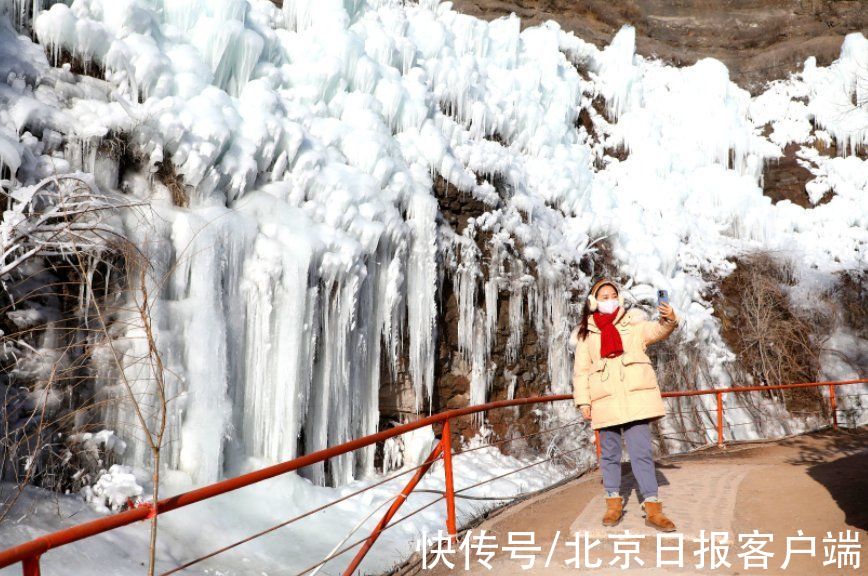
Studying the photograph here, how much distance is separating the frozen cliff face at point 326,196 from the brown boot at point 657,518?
3.65m

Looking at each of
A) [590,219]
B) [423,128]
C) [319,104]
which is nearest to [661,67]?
[590,219]

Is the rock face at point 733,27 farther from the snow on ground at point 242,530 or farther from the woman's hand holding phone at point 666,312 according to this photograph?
the woman's hand holding phone at point 666,312

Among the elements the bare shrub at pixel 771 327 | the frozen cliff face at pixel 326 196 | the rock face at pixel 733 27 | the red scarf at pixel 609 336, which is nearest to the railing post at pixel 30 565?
the red scarf at pixel 609 336

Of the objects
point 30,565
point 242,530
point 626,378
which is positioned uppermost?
point 626,378

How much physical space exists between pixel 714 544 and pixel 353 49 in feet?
26.2

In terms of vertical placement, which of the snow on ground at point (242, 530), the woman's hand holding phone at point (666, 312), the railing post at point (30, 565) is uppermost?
the woman's hand holding phone at point (666, 312)

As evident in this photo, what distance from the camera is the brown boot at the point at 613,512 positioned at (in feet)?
14.0

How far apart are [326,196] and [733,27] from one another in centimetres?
1734

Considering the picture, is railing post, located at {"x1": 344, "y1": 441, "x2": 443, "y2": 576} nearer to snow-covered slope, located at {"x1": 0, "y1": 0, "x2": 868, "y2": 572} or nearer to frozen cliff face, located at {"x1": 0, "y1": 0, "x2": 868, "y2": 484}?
snow-covered slope, located at {"x1": 0, "y1": 0, "x2": 868, "y2": 572}

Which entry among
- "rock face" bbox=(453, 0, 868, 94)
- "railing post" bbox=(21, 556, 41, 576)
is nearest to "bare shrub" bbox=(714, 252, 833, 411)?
"rock face" bbox=(453, 0, 868, 94)

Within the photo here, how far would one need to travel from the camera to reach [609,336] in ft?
14.1

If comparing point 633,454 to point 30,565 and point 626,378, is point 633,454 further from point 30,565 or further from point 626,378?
point 30,565

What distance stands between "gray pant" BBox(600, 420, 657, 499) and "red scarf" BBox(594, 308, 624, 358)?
1.41 feet

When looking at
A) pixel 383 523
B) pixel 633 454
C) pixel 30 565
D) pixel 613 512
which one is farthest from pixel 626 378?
pixel 30 565
